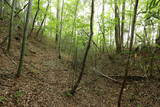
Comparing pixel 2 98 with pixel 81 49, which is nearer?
pixel 2 98

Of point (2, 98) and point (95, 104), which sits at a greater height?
point (2, 98)

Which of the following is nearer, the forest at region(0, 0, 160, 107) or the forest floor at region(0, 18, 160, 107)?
the forest floor at region(0, 18, 160, 107)

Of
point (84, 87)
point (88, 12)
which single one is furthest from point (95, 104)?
point (88, 12)

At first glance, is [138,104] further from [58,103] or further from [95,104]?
[58,103]

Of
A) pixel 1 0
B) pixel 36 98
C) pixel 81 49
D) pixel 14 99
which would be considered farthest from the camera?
pixel 81 49

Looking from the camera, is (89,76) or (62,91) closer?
(62,91)

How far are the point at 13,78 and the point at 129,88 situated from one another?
7.65m

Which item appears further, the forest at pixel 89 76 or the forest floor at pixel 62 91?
the forest at pixel 89 76

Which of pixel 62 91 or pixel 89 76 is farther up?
pixel 89 76

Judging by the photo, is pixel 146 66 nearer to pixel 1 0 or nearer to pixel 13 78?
pixel 13 78

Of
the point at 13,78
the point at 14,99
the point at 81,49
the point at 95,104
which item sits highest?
the point at 81,49

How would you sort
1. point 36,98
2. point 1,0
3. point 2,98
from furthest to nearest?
point 1,0, point 36,98, point 2,98

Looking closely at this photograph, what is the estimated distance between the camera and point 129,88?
9227 millimetres

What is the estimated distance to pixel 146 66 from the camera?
33.1 feet
